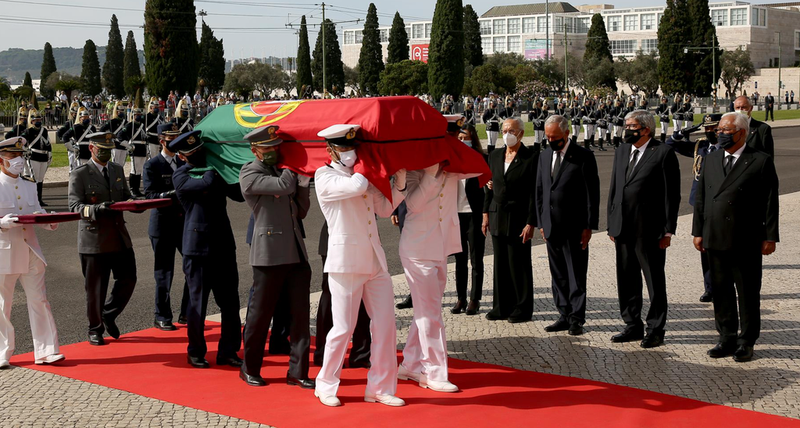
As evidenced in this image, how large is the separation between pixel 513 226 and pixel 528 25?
13642 centimetres

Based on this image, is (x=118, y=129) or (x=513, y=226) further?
(x=118, y=129)

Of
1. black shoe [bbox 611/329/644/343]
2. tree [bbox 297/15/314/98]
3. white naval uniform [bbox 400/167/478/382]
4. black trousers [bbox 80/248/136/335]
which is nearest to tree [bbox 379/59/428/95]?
tree [bbox 297/15/314/98]

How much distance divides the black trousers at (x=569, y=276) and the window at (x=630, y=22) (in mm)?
132674

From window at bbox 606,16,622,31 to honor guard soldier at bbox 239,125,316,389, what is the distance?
5359 inches

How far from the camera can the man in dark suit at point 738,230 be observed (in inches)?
265

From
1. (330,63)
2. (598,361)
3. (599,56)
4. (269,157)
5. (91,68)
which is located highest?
(91,68)

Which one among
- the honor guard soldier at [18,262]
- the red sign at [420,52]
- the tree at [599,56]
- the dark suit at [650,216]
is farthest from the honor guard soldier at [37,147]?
the red sign at [420,52]

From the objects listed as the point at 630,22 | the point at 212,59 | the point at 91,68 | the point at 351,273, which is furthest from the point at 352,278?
the point at 630,22

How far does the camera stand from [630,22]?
440ft

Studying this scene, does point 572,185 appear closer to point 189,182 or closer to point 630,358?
point 630,358

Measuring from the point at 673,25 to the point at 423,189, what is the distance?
7041cm

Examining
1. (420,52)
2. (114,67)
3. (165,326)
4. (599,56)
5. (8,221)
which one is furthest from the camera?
(420,52)

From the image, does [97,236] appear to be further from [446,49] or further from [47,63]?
[47,63]

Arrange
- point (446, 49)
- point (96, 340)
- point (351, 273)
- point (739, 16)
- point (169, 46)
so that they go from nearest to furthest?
point (351, 273) < point (96, 340) < point (169, 46) < point (446, 49) < point (739, 16)
